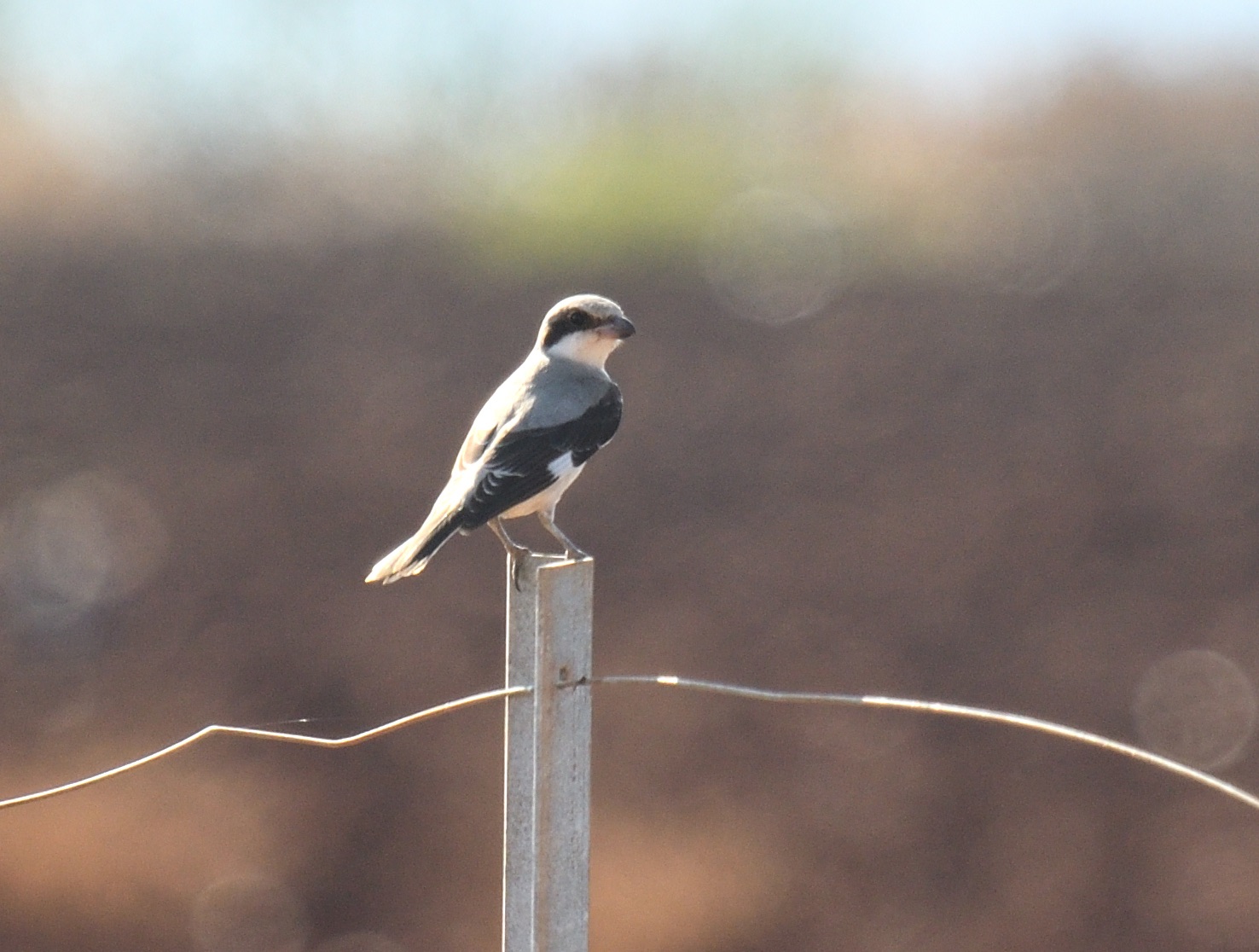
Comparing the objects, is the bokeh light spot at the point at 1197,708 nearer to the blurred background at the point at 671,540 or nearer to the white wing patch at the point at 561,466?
the blurred background at the point at 671,540

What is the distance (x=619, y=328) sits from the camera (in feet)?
18.0

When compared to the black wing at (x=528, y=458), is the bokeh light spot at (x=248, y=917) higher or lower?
lower

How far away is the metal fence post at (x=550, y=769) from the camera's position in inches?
116

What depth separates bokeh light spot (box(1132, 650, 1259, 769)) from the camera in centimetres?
907

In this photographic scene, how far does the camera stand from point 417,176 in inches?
885

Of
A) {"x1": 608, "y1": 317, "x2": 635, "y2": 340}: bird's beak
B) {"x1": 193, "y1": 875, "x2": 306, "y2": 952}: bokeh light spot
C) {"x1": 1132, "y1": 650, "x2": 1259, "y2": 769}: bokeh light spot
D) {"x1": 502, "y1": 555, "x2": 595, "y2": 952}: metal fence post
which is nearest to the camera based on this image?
{"x1": 502, "y1": 555, "x2": 595, "y2": 952}: metal fence post

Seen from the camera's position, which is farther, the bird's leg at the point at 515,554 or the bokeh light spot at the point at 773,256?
the bokeh light spot at the point at 773,256

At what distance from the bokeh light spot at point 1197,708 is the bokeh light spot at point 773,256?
7410 mm

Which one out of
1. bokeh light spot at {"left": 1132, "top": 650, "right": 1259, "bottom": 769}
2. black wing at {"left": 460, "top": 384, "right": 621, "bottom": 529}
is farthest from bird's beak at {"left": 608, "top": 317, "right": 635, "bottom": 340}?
bokeh light spot at {"left": 1132, "top": 650, "right": 1259, "bottom": 769}

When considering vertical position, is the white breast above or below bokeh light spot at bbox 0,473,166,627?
above

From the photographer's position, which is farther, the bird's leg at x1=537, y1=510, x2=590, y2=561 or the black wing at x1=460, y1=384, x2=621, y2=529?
the black wing at x1=460, y1=384, x2=621, y2=529

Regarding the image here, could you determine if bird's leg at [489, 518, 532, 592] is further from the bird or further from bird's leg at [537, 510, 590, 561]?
bird's leg at [537, 510, 590, 561]

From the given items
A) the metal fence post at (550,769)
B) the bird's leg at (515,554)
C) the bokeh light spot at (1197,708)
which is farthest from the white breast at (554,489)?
the bokeh light spot at (1197,708)

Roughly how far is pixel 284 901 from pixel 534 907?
589 centimetres
